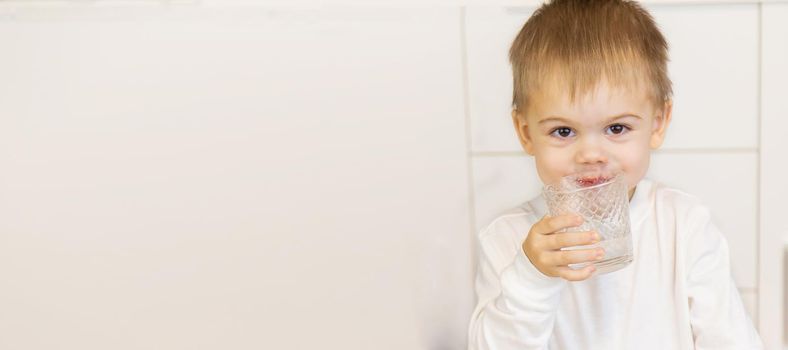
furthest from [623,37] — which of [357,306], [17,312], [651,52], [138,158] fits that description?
[17,312]

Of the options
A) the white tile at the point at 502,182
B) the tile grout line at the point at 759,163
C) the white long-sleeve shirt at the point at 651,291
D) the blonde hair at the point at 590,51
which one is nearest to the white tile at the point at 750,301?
the tile grout line at the point at 759,163

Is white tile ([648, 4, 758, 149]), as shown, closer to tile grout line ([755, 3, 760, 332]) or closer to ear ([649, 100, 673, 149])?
tile grout line ([755, 3, 760, 332])

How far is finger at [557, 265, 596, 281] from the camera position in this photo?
1089 mm

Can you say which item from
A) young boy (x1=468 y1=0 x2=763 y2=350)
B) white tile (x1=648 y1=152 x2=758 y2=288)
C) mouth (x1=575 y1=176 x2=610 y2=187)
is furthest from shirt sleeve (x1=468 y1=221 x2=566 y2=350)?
white tile (x1=648 y1=152 x2=758 y2=288)

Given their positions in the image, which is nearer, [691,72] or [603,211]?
[603,211]

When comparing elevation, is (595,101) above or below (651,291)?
above

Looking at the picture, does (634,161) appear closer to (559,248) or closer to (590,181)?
(590,181)

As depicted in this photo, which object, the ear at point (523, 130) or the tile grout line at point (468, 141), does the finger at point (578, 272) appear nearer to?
the ear at point (523, 130)

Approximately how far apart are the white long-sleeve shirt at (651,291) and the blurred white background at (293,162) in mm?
205

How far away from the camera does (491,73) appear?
4.81ft

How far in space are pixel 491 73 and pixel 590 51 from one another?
13.1 inches

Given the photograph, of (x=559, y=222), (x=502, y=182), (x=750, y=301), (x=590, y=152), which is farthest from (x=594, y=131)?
(x=750, y=301)

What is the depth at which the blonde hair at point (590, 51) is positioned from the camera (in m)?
1.14

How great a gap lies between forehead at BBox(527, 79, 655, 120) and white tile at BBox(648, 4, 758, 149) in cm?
30
